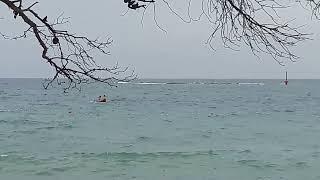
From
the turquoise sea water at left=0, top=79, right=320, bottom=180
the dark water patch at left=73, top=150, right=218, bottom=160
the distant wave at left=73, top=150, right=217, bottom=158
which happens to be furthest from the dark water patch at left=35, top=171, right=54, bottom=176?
the distant wave at left=73, top=150, right=217, bottom=158

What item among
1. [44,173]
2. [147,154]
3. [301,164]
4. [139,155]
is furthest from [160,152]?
[44,173]

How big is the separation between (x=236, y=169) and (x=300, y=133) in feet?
45.9

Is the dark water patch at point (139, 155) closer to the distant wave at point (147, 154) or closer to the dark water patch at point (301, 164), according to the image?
the distant wave at point (147, 154)

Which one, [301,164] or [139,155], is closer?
[301,164]

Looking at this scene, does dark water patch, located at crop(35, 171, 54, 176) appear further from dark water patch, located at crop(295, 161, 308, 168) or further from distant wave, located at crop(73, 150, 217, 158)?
dark water patch, located at crop(295, 161, 308, 168)

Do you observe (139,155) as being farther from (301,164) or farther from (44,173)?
(301,164)

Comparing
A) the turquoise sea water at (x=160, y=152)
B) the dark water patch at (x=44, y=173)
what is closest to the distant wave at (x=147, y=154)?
the turquoise sea water at (x=160, y=152)

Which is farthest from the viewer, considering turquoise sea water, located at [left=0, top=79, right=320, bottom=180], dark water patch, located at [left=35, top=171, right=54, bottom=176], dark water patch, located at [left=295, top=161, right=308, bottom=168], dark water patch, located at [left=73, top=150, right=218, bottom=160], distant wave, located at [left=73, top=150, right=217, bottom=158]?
distant wave, located at [left=73, top=150, right=217, bottom=158]

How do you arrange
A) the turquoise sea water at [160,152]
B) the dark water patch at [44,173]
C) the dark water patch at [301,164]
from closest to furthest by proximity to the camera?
1. the dark water patch at [44,173]
2. the turquoise sea water at [160,152]
3. the dark water patch at [301,164]

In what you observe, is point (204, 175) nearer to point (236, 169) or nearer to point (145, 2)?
point (236, 169)

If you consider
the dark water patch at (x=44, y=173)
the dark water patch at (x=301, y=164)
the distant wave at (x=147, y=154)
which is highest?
the dark water patch at (x=44, y=173)

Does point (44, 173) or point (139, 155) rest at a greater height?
point (44, 173)

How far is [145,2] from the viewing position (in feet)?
11.3

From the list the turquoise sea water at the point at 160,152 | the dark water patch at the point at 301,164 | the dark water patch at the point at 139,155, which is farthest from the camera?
the dark water patch at the point at 139,155
